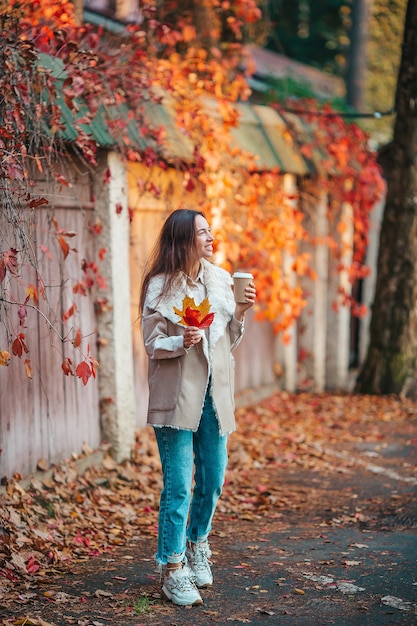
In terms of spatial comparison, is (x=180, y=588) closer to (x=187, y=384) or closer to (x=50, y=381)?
(x=187, y=384)

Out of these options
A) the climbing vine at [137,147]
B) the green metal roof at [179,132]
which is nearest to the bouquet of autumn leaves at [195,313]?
the climbing vine at [137,147]

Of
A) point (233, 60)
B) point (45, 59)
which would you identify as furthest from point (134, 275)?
point (233, 60)

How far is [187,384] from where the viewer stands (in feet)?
14.7

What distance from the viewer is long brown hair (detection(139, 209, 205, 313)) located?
15.3 feet

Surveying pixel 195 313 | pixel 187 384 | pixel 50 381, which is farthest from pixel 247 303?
pixel 50 381

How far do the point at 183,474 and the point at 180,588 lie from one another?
1.88 ft

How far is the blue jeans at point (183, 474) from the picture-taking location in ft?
14.7

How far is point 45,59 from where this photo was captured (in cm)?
630

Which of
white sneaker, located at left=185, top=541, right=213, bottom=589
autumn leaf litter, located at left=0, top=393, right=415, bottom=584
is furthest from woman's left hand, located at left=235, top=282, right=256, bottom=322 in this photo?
autumn leaf litter, located at left=0, top=393, right=415, bottom=584

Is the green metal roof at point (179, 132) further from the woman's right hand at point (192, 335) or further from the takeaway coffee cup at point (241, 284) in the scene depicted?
the woman's right hand at point (192, 335)

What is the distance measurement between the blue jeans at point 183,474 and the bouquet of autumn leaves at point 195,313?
1.37 feet

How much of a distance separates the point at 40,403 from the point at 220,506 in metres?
1.51

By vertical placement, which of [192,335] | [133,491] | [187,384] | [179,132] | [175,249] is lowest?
[133,491]

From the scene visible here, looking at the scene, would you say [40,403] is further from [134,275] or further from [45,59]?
[45,59]
